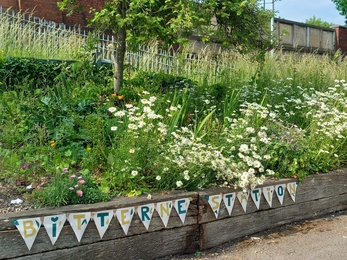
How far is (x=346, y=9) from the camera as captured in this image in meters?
31.4

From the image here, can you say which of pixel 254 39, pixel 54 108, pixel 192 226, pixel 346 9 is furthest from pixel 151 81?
pixel 346 9

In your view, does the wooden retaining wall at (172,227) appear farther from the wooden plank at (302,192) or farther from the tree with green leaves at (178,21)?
the tree with green leaves at (178,21)

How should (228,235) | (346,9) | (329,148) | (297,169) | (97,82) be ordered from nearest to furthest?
(228,235) → (297,169) → (329,148) → (97,82) → (346,9)

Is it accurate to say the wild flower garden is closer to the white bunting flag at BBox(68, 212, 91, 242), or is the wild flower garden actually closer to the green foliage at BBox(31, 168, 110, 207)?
the green foliage at BBox(31, 168, 110, 207)

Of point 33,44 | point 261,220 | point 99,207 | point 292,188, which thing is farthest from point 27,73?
point 292,188

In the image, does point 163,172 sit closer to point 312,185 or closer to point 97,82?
point 312,185

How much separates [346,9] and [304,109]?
29895 mm

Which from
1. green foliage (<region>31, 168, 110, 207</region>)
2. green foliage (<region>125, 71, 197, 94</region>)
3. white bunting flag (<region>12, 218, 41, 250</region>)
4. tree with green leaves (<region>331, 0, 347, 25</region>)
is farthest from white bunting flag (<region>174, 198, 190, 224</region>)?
tree with green leaves (<region>331, 0, 347, 25</region>)

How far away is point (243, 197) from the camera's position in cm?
383

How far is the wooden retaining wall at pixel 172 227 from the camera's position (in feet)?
9.10

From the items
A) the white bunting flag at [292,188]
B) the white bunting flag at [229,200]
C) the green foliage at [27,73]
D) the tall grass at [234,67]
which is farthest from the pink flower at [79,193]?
the tall grass at [234,67]

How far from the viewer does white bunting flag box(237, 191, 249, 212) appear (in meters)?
3.79

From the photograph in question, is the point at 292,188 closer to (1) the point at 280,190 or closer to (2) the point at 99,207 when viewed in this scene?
(1) the point at 280,190

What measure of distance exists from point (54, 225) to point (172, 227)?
1.04 metres
